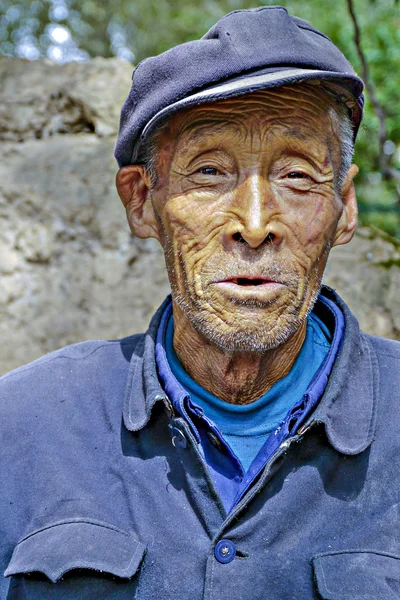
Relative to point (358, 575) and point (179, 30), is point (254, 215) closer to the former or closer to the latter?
point (358, 575)

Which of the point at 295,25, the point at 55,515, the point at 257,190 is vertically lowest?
the point at 55,515

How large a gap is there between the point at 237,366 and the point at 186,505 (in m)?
0.50

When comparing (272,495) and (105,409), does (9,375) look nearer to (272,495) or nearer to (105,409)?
(105,409)

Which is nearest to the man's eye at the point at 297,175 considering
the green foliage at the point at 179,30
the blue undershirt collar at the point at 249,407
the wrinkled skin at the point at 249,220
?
the wrinkled skin at the point at 249,220

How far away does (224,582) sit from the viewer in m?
1.87

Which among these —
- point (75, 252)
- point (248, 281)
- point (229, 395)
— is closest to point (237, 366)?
point (229, 395)

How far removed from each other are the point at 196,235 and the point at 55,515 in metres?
0.95

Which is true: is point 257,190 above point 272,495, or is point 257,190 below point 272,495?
above

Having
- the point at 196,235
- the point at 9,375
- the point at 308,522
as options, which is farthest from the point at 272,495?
the point at 9,375

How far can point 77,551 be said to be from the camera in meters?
1.96

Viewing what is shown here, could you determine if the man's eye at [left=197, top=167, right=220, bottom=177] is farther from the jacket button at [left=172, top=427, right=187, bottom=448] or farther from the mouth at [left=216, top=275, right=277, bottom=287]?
the jacket button at [left=172, top=427, right=187, bottom=448]

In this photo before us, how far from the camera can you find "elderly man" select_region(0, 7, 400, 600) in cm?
194

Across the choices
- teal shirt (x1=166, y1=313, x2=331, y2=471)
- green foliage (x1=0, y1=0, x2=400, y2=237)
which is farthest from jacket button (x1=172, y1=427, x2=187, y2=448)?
green foliage (x1=0, y1=0, x2=400, y2=237)

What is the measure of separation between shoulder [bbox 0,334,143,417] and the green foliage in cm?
359
